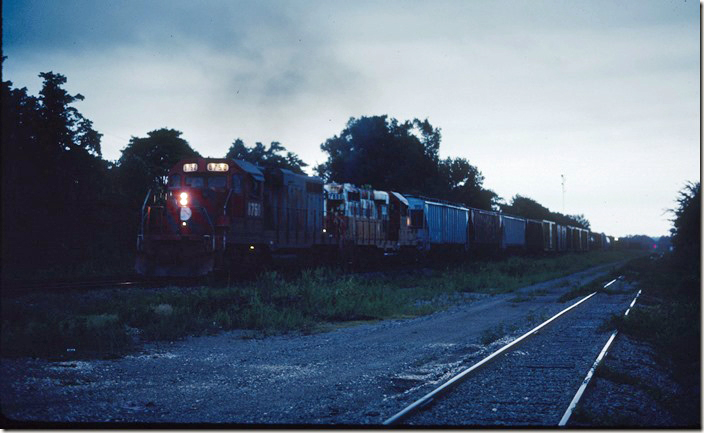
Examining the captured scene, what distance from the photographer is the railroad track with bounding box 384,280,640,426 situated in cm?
578

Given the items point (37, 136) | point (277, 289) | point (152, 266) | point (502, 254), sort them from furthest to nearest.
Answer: point (502, 254), point (37, 136), point (152, 266), point (277, 289)

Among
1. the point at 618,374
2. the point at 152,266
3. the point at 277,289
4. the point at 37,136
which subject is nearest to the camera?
the point at 618,374

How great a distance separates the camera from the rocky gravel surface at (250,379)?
5902mm

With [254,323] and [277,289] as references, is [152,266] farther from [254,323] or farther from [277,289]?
[254,323]

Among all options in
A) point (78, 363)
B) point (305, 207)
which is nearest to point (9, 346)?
point (78, 363)

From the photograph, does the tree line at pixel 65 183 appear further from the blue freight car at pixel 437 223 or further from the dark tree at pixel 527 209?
the dark tree at pixel 527 209

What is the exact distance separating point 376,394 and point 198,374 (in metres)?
2.38

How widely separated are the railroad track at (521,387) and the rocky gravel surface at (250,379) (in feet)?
1.03

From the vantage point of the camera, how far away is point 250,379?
297 inches

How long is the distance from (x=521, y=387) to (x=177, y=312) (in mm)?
7299

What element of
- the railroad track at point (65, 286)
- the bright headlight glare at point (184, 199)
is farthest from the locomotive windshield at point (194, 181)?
the railroad track at point (65, 286)

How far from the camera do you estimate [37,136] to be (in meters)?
21.3

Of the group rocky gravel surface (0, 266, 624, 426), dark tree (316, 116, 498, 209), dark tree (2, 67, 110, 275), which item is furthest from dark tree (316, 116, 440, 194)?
rocky gravel surface (0, 266, 624, 426)

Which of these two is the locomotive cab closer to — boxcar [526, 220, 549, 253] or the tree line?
the tree line
